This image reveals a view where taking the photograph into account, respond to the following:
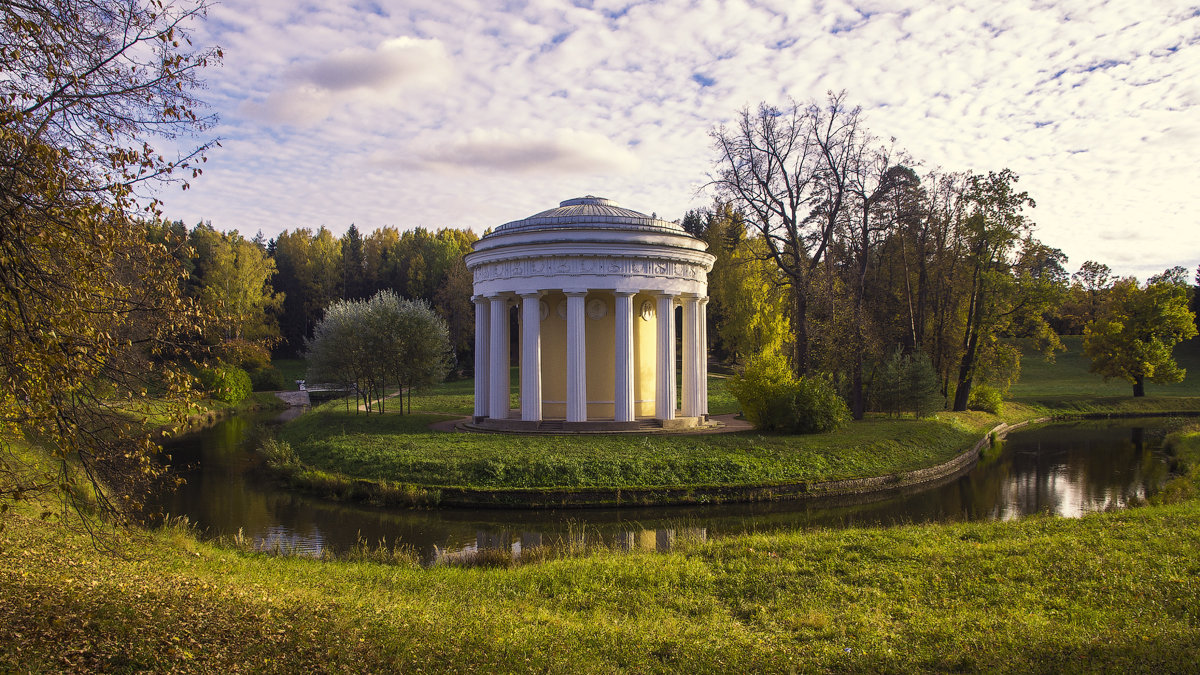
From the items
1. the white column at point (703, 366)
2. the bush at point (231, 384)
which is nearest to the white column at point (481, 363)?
the white column at point (703, 366)

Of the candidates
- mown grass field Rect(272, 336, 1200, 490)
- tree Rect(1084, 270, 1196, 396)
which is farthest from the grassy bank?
tree Rect(1084, 270, 1196, 396)

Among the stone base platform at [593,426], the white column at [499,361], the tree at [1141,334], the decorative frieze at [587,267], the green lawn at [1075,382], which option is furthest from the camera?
the green lawn at [1075,382]

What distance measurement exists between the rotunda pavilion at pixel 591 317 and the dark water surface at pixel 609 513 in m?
7.92

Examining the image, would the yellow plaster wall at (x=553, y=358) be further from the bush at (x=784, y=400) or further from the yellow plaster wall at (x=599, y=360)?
the bush at (x=784, y=400)

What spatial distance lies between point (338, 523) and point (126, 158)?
1192 centimetres

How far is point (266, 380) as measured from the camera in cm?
5250

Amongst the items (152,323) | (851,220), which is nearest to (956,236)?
(851,220)

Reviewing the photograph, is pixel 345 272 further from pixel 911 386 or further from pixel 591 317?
pixel 911 386

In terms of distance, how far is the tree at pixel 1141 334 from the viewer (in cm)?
4475

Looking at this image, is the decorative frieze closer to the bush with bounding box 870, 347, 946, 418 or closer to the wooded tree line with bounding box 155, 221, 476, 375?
the bush with bounding box 870, 347, 946, 418

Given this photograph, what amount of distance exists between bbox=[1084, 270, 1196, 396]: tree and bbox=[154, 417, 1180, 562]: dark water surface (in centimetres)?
2387

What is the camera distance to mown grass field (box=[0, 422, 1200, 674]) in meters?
6.94

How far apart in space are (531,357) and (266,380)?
34569 millimetres

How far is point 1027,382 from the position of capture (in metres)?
56.3
